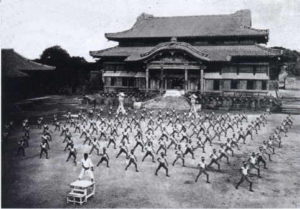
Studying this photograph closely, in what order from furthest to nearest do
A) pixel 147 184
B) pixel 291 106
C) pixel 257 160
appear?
pixel 291 106 < pixel 257 160 < pixel 147 184

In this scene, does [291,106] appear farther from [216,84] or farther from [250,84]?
[216,84]

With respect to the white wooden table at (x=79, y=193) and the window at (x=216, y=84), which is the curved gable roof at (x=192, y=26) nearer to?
the window at (x=216, y=84)

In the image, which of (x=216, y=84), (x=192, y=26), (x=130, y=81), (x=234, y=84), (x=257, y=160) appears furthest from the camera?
(x=192, y=26)

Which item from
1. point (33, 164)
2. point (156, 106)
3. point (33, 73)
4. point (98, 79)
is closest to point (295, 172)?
point (33, 164)

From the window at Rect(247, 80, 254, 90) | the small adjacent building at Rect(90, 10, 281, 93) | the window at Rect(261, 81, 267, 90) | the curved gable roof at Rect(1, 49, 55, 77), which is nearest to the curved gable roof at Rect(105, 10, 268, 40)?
the small adjacent building at Rect(90, 10, 281, 93)

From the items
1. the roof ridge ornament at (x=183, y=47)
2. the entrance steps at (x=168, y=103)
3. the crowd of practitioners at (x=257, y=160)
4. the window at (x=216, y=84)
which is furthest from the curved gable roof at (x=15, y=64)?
the crowd of practitioners at (x=257, y=160)

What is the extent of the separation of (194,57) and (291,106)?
913cm

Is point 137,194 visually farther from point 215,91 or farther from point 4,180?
point 215,91

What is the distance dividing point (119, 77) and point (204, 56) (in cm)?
955

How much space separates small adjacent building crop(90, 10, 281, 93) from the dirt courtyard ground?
17.6 metres

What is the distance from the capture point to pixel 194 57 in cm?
3247

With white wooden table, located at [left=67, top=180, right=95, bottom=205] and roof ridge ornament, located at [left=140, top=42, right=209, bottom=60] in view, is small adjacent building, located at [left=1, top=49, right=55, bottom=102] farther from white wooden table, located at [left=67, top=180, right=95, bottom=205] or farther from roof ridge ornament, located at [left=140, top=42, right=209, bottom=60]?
white wooden table, located at [left=67, top=180, right=95, bottom=205]

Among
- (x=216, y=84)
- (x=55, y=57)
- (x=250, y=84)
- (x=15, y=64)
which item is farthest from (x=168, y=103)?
(x=55, y=57)

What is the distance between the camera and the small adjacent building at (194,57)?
32.7m
